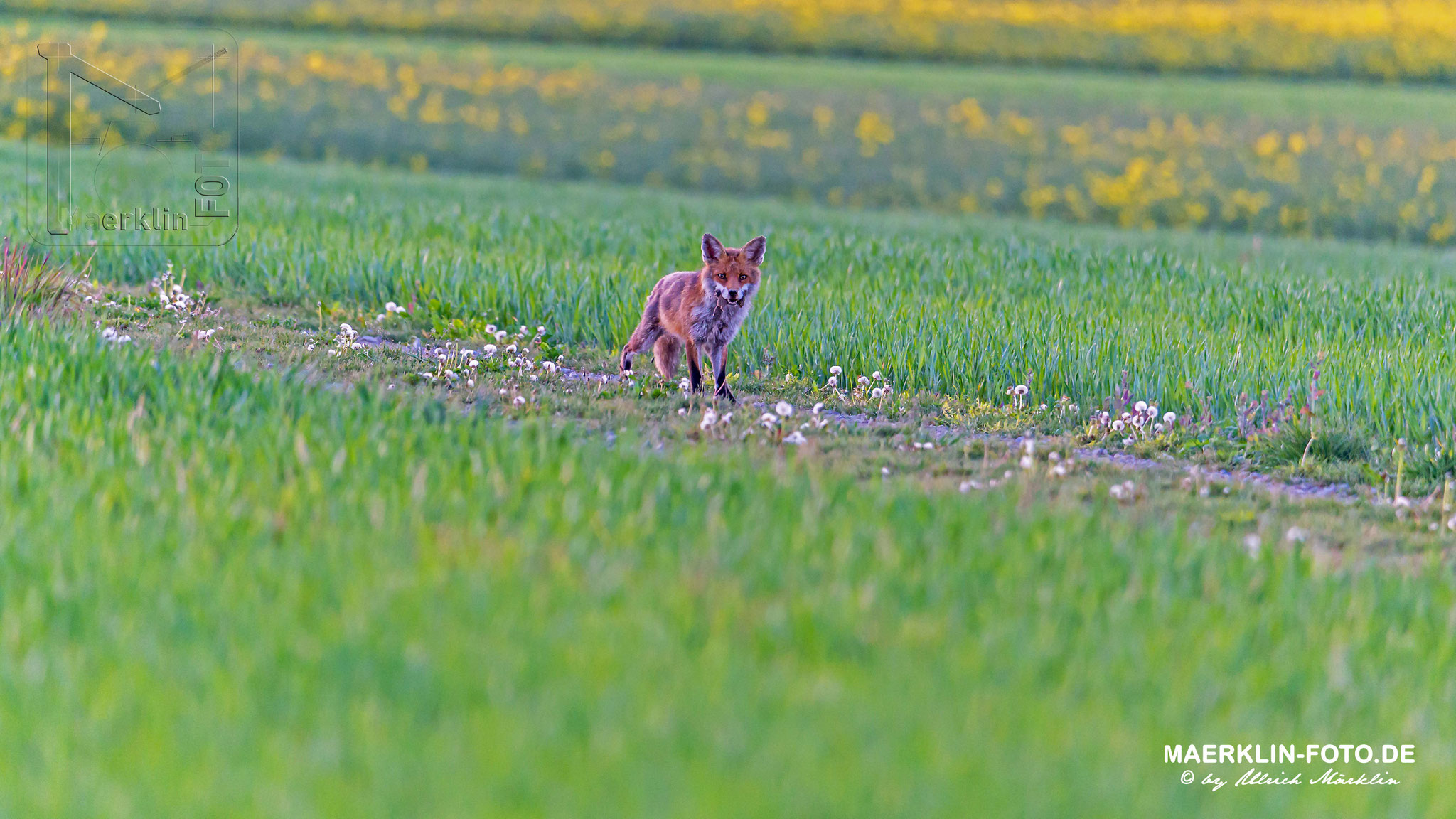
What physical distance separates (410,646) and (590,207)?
14918mm

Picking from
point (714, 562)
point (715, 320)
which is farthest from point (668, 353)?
point (714, 562)

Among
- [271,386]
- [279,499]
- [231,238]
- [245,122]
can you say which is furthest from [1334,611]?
[245,122]

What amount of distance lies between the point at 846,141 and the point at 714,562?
2523cm

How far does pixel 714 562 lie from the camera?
4281 millimetres

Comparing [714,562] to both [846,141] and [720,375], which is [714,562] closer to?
[720,375]

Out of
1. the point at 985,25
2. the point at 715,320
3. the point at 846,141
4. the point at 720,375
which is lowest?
the point at 720,375

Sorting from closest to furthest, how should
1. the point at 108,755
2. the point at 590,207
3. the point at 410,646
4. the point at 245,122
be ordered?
the point at 108,755 → the point at 410,646 → the point at 590,207 → the point at 245,122

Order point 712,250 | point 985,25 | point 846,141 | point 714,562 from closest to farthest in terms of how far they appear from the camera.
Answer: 1. point 714,562
2. point 712,250
3. point 846,141
4. point 985,25

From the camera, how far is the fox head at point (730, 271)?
763cm

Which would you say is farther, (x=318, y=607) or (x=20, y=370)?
(x=20, y=370)

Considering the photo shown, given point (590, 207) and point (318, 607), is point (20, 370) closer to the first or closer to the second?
point (318, 607)

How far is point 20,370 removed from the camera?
6145mm

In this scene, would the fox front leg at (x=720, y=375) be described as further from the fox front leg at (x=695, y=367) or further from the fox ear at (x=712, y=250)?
the fox ear at (x=712, y=250)

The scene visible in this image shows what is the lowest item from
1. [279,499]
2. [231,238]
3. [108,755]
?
[108,755]
